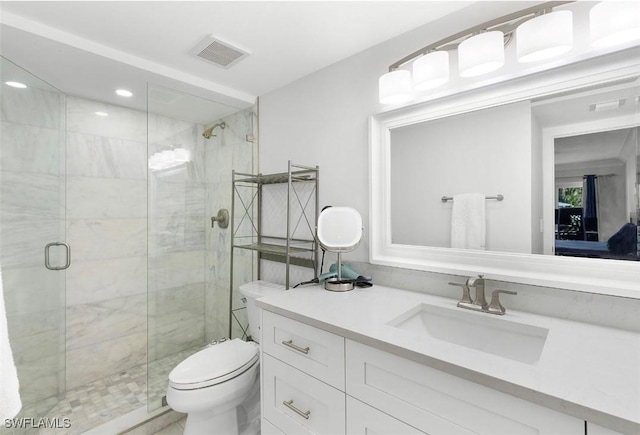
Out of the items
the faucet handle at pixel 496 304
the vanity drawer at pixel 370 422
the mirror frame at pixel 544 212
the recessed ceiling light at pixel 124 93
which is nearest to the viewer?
the vanity drawer at pixel 370 422

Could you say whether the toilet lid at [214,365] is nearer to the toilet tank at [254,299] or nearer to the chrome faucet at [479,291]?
the toilet tank at [254,299]

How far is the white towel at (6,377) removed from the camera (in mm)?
1554

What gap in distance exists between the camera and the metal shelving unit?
1.94m

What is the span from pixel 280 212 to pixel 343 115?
85cm

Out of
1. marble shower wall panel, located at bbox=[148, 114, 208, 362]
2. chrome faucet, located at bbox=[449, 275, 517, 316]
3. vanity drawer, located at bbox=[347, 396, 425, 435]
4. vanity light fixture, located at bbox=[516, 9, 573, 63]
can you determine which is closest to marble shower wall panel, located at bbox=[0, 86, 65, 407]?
marble shower wall panel, located at bbox=[148, 114, 208, 362]

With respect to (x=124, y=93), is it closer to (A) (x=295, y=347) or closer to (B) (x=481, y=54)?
(A) (x=295, y=347)

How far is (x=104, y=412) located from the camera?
1.97 metres

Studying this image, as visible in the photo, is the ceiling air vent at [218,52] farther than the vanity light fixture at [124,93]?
No

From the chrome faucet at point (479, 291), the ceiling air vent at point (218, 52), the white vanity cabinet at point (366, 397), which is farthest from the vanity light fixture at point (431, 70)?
the white vanity cabinet at point (366, 397)

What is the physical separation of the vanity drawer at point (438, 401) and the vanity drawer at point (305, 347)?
0.06 meters

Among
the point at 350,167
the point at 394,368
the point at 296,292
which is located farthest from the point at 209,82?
the point at 394,368

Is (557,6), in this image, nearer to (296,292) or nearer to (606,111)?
(606,111)

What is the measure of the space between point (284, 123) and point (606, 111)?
5.76 ft

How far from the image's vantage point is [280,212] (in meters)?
2.24
